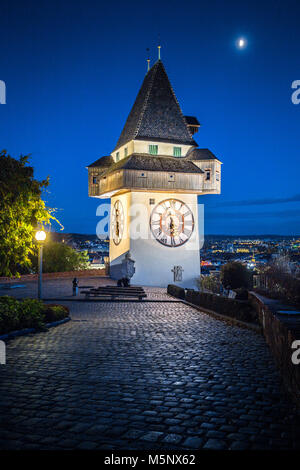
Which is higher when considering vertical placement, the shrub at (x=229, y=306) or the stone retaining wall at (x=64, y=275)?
the stone retaining wall at (x=64, y=275)

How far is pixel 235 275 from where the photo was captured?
33.5 metres

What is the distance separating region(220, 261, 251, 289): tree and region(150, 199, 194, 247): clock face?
15.2ft

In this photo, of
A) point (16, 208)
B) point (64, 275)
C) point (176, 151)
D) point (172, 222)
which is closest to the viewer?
point (16, 208)

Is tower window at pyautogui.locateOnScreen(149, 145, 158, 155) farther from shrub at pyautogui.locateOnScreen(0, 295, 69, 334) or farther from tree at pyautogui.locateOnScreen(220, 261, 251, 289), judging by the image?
shrub at pyautogui.locateOnScreen(0, 295, 69, 334)

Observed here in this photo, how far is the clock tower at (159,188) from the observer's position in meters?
35.0

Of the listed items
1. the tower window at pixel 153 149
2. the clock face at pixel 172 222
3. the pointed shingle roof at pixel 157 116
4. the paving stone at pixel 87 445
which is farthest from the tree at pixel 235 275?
the paving stone at pixel 87 445

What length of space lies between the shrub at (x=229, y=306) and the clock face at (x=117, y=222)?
17.4m

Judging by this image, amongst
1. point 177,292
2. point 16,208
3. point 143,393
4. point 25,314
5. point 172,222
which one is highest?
point 172,222

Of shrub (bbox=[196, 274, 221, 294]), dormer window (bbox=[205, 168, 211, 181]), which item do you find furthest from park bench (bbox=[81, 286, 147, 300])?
dormer window (bbox=[205, 168, 211, 181])

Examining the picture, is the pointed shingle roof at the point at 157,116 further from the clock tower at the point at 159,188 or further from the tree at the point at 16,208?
the tree at the point at 16,208

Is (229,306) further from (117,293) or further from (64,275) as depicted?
(64,275)

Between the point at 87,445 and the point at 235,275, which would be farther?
the point at 235,275

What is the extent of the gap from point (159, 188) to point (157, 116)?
7185 mm

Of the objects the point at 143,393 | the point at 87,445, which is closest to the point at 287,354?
the point at 143,393
